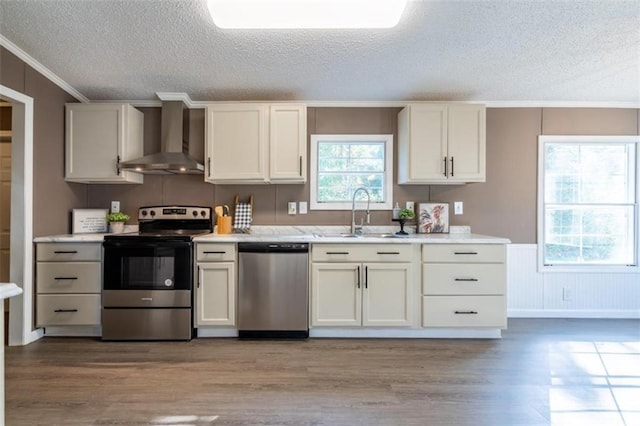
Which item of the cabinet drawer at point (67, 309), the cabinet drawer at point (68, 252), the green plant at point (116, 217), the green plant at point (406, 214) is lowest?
the cabinet drawer at point (67, 309)

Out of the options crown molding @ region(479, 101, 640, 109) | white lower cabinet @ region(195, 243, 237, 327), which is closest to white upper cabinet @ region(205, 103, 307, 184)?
white lower cabinet @ region(195, 243, 237, 327)

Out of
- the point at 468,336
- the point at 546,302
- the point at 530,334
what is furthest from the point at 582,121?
the point at 468,336

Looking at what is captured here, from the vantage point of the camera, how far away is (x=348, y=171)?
11.2ft

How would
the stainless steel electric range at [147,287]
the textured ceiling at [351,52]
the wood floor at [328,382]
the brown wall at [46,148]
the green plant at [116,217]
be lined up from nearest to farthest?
the wood floor at [328,382], the textured ceiling at [351,52], the brown wall at [46,148], the stainless steel electric range at [147,287], the green plant at [116,217]

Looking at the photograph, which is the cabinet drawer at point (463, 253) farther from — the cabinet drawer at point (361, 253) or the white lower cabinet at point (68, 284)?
the white lower cabinet at point (68, 284)

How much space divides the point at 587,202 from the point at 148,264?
4.49 metres

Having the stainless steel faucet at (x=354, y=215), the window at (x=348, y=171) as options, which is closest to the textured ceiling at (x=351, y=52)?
the window at (x=348, y=171)

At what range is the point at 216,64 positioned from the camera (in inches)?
102

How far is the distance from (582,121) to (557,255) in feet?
4.85

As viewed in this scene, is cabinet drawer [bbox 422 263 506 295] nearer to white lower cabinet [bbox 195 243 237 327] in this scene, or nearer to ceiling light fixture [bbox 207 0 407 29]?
white lower cabinet [bbox 195 243 237 327]

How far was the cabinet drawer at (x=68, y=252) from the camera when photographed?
2691 millimetres

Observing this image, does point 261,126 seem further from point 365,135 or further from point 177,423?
point 177,423

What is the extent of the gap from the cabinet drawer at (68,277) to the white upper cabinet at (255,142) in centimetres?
130

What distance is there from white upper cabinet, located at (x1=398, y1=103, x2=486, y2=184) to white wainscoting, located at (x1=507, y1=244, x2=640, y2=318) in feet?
3.61
